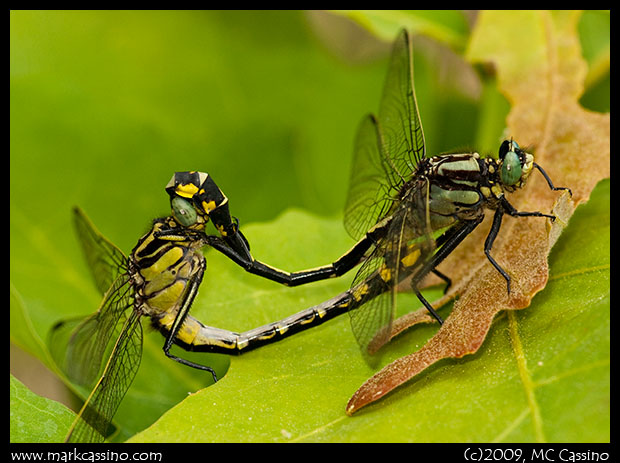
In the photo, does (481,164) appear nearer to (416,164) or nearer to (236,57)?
(416,164)

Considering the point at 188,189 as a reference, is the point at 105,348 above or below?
below

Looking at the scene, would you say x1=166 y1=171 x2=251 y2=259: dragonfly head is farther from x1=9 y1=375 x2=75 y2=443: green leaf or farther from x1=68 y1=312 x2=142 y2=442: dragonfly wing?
x1=9 y1=375 x2=75 y2=443: green leaf

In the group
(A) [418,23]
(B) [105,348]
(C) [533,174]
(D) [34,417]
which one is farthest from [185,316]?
(A) [418,23]

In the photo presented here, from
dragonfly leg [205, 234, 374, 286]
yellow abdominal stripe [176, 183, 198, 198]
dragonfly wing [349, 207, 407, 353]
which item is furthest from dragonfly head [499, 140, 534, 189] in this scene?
yellow abdominal stripe [176, 183, 198, 198]

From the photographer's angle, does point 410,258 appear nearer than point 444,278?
Yes

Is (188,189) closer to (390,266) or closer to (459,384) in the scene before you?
(390,266)
